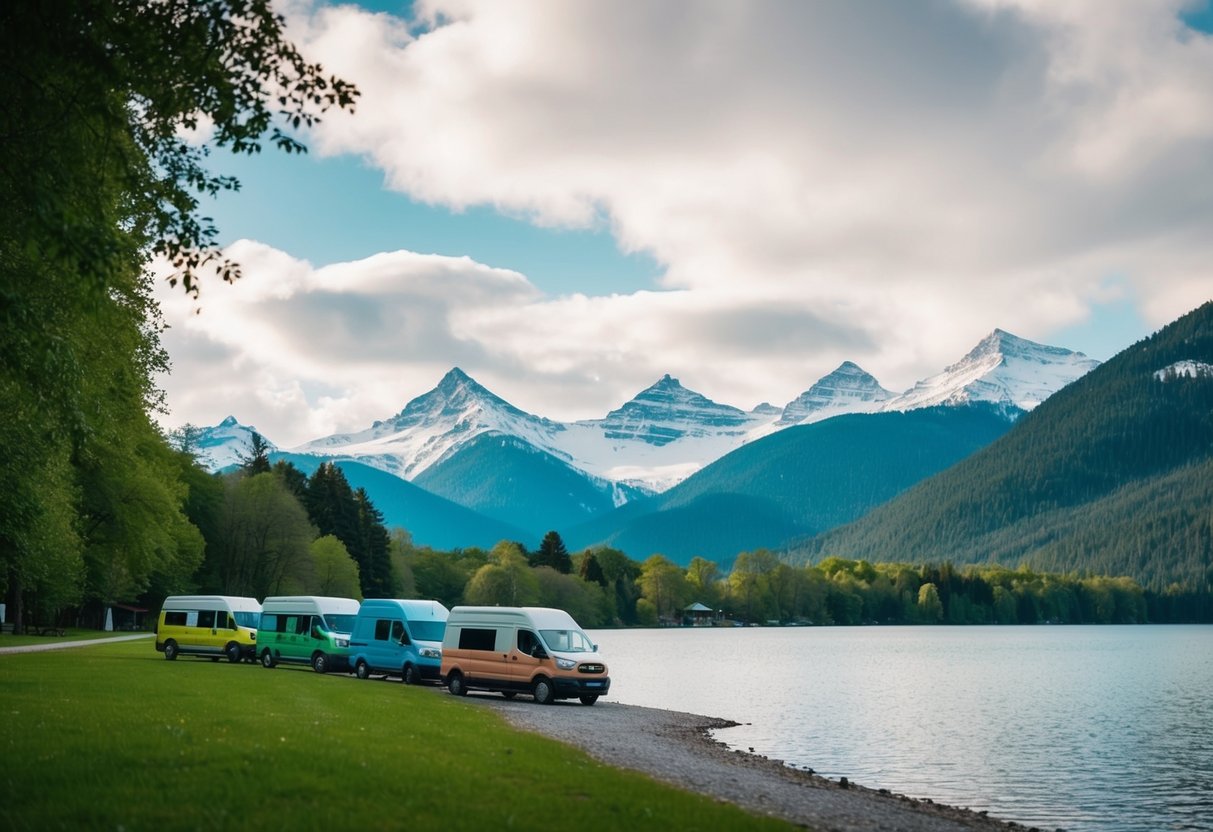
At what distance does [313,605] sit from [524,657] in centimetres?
1537

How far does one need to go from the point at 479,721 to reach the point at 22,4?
65.9 feet

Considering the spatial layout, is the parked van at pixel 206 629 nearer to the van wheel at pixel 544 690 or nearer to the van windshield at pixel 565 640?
the van wheel at pixel 544 690

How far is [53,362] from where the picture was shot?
54.3 feet

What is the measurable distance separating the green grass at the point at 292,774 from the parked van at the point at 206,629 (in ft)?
94.5

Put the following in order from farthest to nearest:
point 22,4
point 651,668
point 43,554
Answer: point 651,668, point 43,554, point 22,4

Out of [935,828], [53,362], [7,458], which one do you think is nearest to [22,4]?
[53,362]

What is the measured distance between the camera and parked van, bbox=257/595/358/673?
165 feet

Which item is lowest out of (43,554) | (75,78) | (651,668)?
(651,668)

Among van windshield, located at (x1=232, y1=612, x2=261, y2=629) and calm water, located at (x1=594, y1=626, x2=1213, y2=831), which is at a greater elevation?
van windshield, located at (x1=232, y1=612, x2=261, y2=629)

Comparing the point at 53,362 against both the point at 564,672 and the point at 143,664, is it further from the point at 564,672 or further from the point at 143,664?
the point at 143,664

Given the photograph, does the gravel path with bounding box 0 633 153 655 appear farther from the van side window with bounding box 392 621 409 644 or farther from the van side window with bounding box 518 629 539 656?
the van side window with bounding box 518 629 539 656

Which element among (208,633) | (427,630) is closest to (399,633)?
(427,630)

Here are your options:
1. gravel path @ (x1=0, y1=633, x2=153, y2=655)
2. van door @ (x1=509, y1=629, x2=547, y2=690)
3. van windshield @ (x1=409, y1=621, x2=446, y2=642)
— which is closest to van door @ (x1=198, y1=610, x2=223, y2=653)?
gravel path @ (x1=0, y1=633, x2=153, y2=655)

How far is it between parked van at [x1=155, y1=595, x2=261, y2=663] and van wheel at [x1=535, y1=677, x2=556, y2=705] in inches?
865
